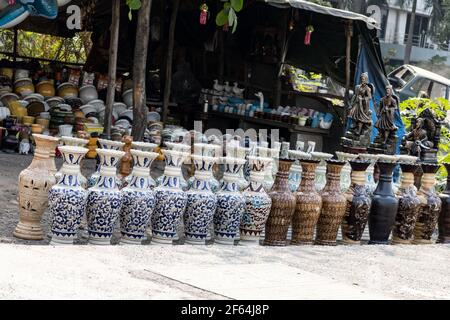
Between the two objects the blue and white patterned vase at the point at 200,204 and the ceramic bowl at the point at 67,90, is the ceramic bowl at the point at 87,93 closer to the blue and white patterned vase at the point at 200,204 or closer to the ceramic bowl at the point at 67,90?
the ceramic bowl at the point at 67,90

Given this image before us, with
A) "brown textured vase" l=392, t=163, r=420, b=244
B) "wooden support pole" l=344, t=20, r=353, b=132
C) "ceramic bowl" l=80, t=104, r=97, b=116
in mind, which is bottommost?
"brown textured vase" l=392, t=163, r=420, b=244

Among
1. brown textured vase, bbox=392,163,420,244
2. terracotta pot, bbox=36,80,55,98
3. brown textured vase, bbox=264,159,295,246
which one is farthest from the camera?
terracotta pot, bbox=36,80,55,98

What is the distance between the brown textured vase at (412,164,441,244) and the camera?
8875 mm

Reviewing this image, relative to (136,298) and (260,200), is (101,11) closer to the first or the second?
(260,200)

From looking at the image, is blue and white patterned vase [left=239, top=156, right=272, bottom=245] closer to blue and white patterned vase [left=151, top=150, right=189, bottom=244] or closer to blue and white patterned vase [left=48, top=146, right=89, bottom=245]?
blue and white patterned vase [left=151, top=150, right=189, bottom=244]

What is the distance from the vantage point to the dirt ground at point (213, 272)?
511 centimetres

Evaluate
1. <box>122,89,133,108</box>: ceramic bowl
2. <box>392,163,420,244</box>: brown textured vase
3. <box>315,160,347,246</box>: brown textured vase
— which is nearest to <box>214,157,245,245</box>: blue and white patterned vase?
<box>315,160,347,246</box>: brown textured vase

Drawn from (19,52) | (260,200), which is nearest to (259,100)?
(19,52)

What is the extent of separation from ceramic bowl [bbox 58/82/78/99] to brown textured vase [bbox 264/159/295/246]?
7.12 m

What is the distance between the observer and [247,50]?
52.6 ft

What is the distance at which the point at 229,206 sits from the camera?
734cm

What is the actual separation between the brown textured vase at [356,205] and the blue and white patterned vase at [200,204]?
1559 millimetres

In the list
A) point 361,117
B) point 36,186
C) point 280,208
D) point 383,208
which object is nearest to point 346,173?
point 383,208

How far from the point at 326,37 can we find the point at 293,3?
2.13 metres
